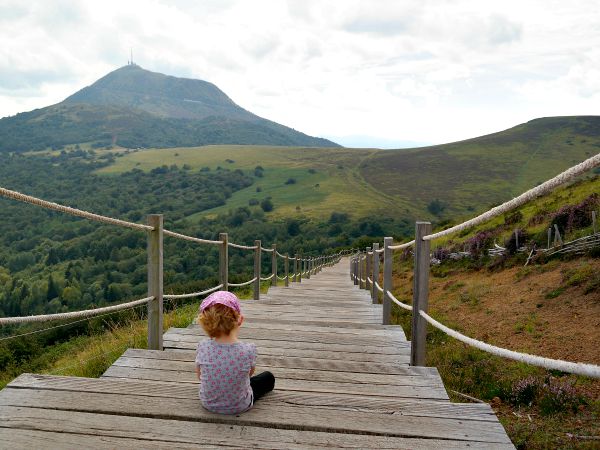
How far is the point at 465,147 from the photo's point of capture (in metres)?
125

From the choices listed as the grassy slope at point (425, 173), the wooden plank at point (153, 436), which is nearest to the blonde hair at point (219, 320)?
the wooden plank at point (153, 436)

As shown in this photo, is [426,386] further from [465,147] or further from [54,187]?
[54,187]

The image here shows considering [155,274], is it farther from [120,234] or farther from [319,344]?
[120,234]

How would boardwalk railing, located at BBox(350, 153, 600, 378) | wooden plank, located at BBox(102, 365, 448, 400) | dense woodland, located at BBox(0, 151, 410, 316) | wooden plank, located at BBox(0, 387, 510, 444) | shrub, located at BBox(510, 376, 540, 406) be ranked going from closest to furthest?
boardwalk railing, located at BBox(350, 153, 600, 378) < wooden plank, located at BBox(0, 387, 510, 444) < wooden plank, located at BBox(102, 365, 448, 400) < shrub, located at BBox(510, 376, 540, 406) < dense woodland, located at BBox(0, 151, 410, 316)

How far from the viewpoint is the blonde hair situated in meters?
2.53

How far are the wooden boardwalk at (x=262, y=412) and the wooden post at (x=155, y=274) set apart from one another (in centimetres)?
39

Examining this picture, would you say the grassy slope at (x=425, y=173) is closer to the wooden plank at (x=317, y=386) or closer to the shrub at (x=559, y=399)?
the shrub at (x=559, y=399)

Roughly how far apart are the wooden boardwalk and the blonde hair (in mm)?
377

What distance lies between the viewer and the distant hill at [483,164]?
94.7 metres

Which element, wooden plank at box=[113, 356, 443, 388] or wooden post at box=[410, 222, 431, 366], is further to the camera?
wooden post at box=[410, 222, 431, 366]

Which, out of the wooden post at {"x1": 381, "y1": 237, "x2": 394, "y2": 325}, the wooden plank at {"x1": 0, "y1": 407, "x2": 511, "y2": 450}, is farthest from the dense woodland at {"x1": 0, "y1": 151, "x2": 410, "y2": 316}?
the wooden plank at {"x1": 0, "y1": 407, "x2": 511, "y2": 450}

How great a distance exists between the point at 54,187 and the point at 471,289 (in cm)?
14732

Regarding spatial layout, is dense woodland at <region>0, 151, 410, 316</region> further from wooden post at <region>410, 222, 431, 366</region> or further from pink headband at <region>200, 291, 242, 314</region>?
pink headband at <region>200, 291, 242, 314</region>

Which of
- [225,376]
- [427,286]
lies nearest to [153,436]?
[225,376]
